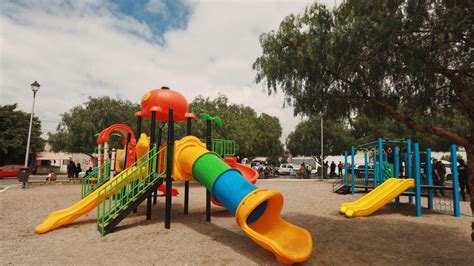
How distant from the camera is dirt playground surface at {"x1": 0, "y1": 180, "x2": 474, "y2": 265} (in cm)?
569

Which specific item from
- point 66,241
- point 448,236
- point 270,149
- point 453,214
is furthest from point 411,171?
point 270,149

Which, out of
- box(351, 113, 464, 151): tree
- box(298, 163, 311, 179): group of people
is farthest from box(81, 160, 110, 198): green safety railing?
box(351, 113, 464, 151): tree

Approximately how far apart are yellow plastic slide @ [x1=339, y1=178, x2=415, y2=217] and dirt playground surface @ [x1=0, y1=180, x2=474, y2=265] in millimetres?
309

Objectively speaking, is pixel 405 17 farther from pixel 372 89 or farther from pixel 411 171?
pixel 411 171

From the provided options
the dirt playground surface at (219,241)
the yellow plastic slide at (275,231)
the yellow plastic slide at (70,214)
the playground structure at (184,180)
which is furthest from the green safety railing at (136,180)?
the yellow plastic slide at (275,231)

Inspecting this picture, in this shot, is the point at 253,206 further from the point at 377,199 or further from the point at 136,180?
the point at 377,199

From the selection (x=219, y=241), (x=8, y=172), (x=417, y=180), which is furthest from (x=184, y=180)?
(x=8, y=172)

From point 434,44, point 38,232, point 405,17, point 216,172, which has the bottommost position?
point 38,232

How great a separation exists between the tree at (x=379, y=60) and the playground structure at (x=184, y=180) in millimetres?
2837

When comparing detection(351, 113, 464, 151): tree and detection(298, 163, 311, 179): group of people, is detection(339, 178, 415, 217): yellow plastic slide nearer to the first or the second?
detection(298, 163, 311, 179): group of people

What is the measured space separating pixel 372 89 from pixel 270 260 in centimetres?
455

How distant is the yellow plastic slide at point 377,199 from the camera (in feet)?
33.4

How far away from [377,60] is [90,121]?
27.7 metres

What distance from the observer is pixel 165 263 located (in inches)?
212
